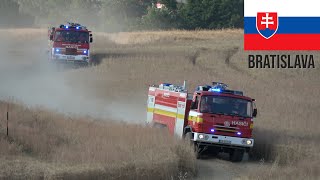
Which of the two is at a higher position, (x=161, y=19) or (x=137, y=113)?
(x=161, y=19)

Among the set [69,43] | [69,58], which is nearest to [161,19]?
[69,58]

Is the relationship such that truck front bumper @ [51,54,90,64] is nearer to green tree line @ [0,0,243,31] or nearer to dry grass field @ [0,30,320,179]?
dry grass field @ [0,30,320,179]

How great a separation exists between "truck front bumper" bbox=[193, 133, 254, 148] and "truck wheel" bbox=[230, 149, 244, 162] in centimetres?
43

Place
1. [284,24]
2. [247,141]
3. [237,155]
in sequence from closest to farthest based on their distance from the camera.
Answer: [247,141] < [237,155] < [284,24]

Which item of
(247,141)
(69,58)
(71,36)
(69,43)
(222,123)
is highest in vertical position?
(71,36)

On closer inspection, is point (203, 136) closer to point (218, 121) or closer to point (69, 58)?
point (218, 121)

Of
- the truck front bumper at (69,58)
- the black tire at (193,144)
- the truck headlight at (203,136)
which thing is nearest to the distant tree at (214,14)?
the truck front bumper at (69,58)

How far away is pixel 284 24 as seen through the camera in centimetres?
4175

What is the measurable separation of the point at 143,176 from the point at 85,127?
5250 millimetres

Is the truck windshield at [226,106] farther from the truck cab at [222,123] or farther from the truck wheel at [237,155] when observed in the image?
the truck wheel at [237,155]

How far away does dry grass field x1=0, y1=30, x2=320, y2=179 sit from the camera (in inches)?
620

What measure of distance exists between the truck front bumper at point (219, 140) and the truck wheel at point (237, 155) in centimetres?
43

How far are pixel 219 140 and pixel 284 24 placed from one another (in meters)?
23.8

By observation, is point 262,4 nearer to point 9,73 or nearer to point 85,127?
point 9,73
